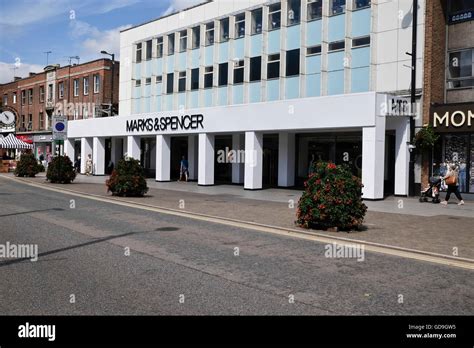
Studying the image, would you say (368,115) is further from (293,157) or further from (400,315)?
(400,315)

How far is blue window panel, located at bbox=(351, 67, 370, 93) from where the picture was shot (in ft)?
79.1

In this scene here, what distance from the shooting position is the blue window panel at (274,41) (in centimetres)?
2847

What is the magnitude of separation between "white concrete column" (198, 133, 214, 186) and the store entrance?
3747 mm

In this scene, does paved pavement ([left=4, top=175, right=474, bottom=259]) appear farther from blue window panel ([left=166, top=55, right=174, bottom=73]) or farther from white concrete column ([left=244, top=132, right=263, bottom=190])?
blue window panel ([left=166, top=55, right=174, bottom=73])

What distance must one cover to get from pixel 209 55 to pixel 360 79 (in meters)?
12.3

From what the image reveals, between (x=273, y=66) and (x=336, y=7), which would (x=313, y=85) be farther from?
(x=336, y=7)

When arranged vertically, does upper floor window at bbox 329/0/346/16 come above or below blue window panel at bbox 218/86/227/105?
above

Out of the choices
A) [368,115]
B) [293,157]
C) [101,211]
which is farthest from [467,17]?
[101,211]

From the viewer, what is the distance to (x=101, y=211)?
15.6 m

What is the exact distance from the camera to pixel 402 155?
877 inches

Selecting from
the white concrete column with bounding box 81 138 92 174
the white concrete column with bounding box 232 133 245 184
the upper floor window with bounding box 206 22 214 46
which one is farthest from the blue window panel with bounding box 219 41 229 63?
the white concrete column with bounding box 81 138 92 174

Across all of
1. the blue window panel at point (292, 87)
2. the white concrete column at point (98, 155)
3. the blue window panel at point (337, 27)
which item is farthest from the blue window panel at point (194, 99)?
the blue window panel at point (337, 27)

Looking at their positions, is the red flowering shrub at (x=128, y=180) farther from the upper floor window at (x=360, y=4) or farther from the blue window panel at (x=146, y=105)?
the blue window panel at (x=146, y=105)

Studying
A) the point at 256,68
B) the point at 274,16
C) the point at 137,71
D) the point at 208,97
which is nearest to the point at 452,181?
the point at 256,68
